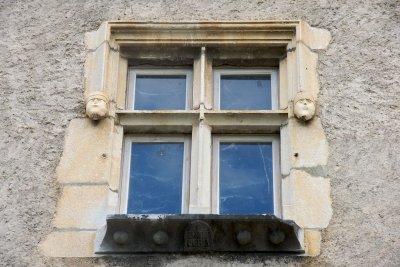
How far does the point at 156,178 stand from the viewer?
5.52 metres

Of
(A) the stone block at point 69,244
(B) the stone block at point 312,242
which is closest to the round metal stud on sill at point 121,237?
(A) the stone block at point 69,244

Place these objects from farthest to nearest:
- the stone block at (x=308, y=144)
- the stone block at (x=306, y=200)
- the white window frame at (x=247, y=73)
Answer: the white window frame at (x=247, y=73) → the stone block at (x=308, y=144) → the stone block at (x=306, y=200)

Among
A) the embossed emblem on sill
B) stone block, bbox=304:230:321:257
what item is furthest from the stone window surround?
the embossed emblem on sill

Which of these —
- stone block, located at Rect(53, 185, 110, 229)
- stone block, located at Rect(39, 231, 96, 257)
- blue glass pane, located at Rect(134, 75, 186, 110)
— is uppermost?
blue glass pane, located at Rect(134, 75, 186, 110)

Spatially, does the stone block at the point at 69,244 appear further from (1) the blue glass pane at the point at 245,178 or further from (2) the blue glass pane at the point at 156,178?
(1) the blue glass pane at the point at 245,178

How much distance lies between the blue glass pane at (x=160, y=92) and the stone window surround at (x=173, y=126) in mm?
110

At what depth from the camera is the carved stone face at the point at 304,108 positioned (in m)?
5.47

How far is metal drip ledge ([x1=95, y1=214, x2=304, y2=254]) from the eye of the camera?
16.5 feet

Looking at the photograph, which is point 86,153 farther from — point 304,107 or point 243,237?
point 304,107

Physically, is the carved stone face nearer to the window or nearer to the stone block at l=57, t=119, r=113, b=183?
the window

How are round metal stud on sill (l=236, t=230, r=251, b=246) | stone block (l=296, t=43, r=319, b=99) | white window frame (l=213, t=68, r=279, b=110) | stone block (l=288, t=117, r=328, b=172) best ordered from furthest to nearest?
white window frame (l=213, t=68, r=279, b=110) → stone block (l=296, t=43, r=319, b=99) → stone block (l=288, t=117, r=328, b=172) → round metal stud on sill (l=236, t=230, r=251, b=246)

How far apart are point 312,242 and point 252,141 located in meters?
0.80

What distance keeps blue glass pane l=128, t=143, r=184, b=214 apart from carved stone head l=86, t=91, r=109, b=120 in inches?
10.5

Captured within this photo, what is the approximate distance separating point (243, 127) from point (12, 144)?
4.16 ft
